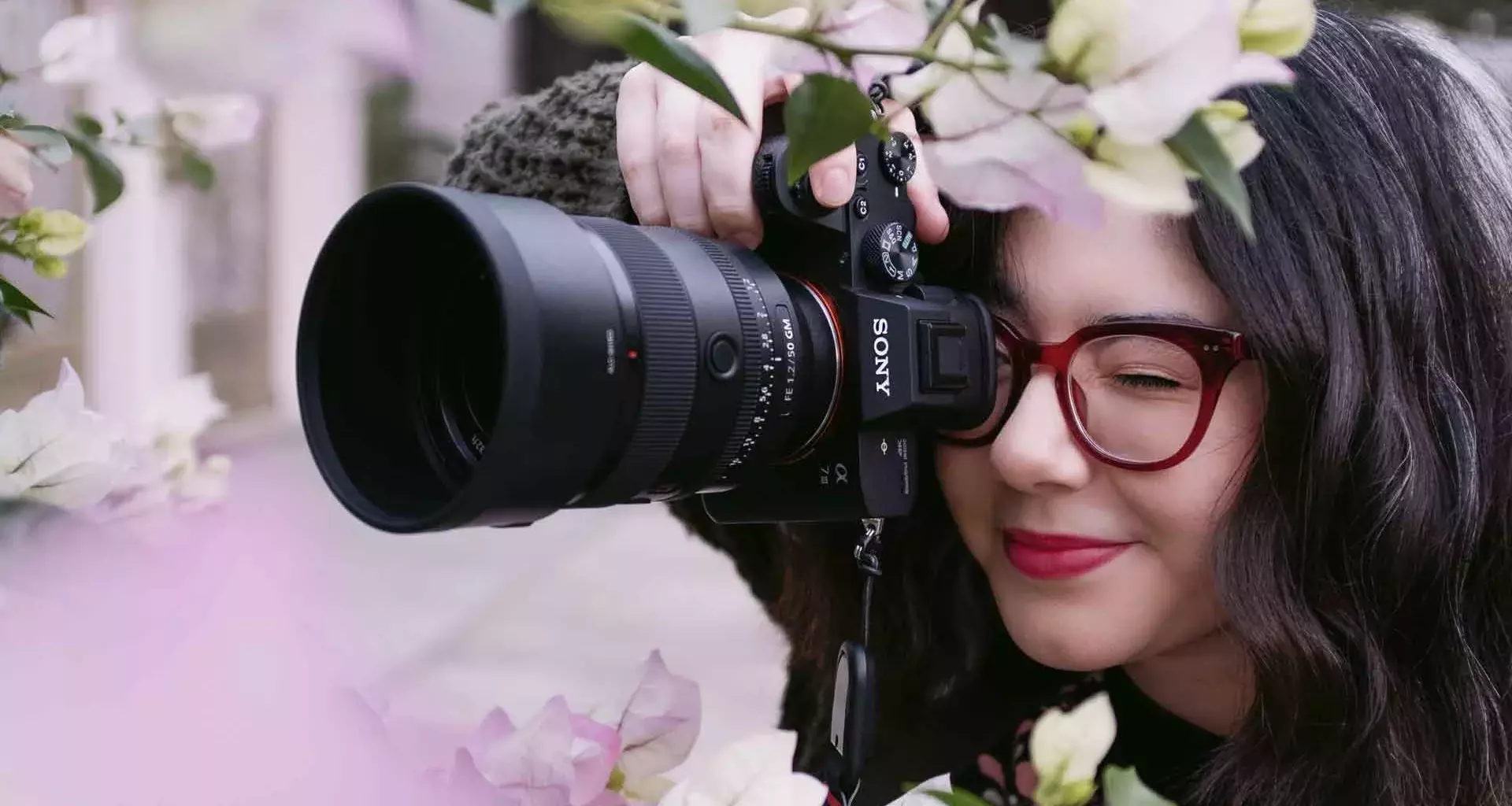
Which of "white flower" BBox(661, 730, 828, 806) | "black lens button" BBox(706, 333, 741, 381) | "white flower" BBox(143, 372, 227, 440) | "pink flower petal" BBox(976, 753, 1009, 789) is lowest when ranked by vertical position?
"pink flower petal" BBox(976, 753, 1009, 789)

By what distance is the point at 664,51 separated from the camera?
0.24m

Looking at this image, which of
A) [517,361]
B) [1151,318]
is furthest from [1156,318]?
[517,361]

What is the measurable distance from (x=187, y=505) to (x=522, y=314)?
0.12 m

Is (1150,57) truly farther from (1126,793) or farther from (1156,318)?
(1156,318)

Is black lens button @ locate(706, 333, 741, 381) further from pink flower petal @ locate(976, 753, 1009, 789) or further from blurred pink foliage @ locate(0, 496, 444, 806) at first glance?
pink flower petal @ locate(976, 753, 1009, 789)

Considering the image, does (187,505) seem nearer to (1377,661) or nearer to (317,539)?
(317,539)

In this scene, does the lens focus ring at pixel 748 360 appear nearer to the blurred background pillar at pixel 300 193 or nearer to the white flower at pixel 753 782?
the white flower at pixel 753 782

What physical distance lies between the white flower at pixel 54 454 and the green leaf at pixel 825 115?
252 millimetres

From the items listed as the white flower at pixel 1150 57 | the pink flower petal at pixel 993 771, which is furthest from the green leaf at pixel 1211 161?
the pink flower petal at pixel 993 771

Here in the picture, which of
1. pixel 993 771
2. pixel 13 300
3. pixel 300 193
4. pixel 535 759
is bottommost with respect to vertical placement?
pixel 993 771

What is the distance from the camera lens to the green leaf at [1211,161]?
24 cm

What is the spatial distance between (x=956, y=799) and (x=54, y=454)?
275 mm

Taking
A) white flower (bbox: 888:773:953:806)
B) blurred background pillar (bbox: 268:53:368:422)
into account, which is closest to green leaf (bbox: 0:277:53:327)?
white flower (bbox: 888:773:953:806)

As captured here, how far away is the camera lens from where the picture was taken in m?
0.47
